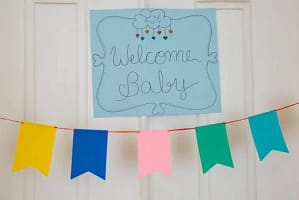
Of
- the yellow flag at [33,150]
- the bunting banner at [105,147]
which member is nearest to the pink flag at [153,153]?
the bunting banner at [105,147]

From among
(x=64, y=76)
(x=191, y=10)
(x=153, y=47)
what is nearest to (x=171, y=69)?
(x=153, y=47)

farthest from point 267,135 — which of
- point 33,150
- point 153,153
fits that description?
point 33,150

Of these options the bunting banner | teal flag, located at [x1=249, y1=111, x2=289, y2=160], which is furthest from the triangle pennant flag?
teal flag, located at [x1=249, y1=111, x2=289, y2=160]

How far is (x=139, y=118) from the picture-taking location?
1.00 meters

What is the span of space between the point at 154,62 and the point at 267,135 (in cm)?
38

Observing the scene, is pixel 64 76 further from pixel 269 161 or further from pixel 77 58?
pixel 269 161

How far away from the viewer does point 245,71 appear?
1043 mm

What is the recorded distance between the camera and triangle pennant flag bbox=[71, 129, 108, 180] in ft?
2.87

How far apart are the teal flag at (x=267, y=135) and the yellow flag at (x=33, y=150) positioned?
0.55m

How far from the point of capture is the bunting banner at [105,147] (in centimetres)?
88

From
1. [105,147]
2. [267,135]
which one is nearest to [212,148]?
[267,135]

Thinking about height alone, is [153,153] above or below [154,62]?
below

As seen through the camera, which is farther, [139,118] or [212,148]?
[139,118]

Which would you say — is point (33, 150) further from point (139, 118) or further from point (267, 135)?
point (267, 135)
